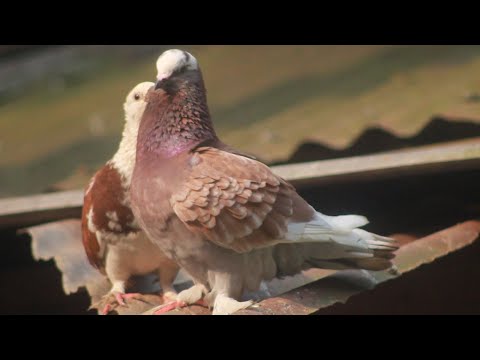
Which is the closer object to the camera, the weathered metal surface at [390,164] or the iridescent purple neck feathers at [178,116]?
the iridescent purple neck feathers at [178,116]

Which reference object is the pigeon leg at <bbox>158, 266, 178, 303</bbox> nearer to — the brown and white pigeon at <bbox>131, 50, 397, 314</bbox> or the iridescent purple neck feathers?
the brown and white pigeon at <bbox>131, 50, 397, 314</bbox>

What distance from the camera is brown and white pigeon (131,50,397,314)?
143 cm

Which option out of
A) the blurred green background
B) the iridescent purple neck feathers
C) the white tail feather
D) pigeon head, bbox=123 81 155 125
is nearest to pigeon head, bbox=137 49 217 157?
the iridescent purple neck feathers

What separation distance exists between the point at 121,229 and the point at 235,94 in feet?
2.28

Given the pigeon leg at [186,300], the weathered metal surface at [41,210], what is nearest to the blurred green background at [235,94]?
the weathered metal surface at [41,210]

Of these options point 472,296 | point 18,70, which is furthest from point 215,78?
point 472,296

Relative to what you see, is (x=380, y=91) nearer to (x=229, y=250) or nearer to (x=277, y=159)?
(x=277, y=159)

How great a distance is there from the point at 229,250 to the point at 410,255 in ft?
1.64

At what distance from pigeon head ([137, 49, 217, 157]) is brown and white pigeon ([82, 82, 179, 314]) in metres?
0.17

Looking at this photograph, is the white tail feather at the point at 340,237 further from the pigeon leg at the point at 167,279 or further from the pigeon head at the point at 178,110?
the pigeon leg at the point at 167,279

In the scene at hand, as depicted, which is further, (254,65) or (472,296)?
(254,65)

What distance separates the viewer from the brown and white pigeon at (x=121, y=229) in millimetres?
1678

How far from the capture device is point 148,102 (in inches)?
60.9

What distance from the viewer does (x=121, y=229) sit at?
1.70 m
